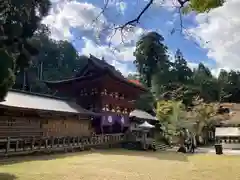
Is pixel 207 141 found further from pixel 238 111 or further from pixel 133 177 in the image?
pixel 133 177

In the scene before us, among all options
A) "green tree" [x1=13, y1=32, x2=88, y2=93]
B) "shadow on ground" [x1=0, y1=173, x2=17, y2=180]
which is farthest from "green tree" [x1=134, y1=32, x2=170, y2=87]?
"shadow on ground" [x1=0, y1=173, x2=17, y2=180]

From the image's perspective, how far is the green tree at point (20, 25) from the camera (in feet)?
56.3

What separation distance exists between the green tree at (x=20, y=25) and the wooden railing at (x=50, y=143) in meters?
4.65

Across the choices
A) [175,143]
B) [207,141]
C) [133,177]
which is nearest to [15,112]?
[133,177]

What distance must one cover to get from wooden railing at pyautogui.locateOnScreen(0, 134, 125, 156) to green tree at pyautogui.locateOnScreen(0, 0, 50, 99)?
4.65 m

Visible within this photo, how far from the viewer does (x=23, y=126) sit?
19.7 metres

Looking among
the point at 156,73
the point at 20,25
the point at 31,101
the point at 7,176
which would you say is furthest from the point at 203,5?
the point at 156,73

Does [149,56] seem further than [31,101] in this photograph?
Yes

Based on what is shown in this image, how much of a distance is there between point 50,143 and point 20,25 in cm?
964

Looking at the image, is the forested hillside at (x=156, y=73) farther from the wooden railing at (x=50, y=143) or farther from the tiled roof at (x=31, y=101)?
the wooden railing at (x=50, y=143)

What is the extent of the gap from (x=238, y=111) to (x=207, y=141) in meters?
6.09

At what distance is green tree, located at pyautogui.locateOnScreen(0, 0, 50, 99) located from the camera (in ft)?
56.3

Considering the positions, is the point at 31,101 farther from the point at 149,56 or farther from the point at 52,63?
the point at 52,63

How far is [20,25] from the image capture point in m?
22.9
